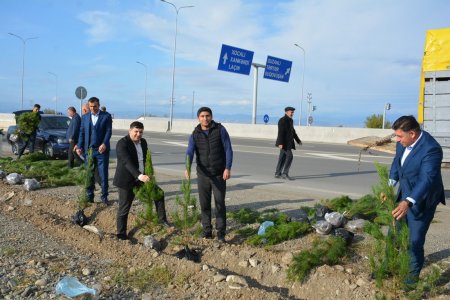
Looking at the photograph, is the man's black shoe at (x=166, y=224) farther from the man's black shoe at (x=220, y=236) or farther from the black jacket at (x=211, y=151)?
the black jacket at (x=211, y=151)

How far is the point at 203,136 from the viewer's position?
6.29m

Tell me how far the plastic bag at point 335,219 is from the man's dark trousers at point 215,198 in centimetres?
138

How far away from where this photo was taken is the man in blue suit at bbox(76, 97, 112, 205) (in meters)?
8.05

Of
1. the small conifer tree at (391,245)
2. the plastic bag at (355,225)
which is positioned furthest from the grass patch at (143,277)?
the plastic bag at (355,225)

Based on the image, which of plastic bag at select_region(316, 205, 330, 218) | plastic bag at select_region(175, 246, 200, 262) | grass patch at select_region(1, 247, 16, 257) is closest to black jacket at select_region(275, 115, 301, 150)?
plastic bag at select_region(316, 205, 330, 218)

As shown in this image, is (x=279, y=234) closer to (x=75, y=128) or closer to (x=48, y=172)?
(x=48, y=172)

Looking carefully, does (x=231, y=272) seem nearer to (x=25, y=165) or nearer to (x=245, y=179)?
(x=245, y=179)

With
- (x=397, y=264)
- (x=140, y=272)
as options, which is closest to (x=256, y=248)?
(x=140, y=272)

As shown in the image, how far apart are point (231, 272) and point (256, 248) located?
60 centimetres

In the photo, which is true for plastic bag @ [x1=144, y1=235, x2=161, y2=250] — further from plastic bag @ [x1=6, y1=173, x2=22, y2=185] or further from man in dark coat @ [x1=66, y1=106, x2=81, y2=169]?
man in dark coat @ [x1=66, y1=106, x2=81, y2=169]

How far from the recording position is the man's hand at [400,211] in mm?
4105

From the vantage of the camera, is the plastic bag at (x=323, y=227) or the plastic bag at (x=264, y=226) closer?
the plastic bag at (x=323, y=227)

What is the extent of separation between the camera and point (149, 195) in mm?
6492

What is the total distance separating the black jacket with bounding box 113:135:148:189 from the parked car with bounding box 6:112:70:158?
892cm
